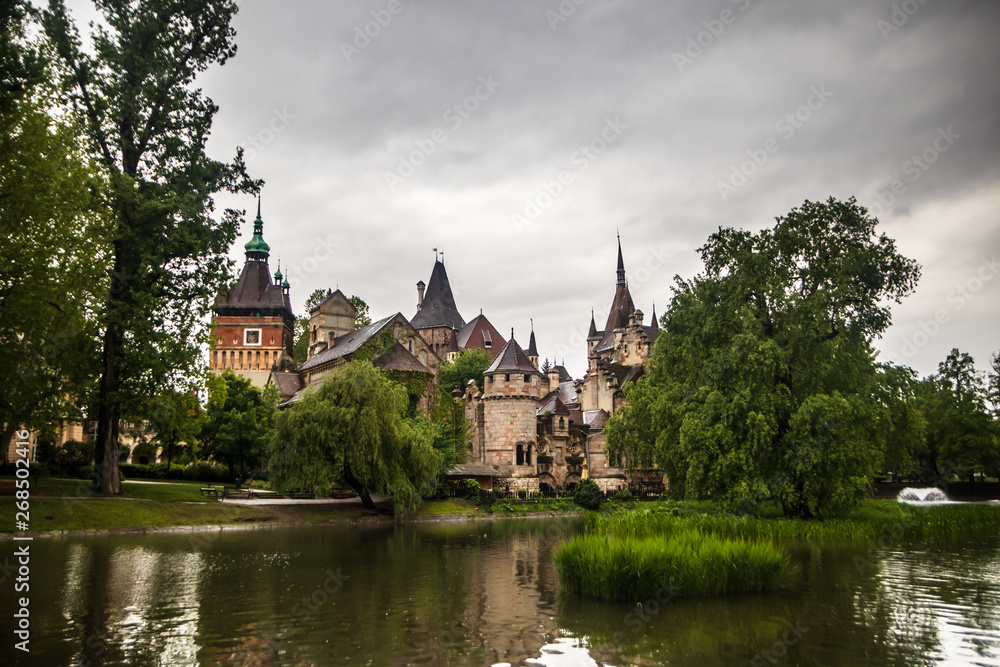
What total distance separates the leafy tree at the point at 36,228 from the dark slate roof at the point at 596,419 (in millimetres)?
38975

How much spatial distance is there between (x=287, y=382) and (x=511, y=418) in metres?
23.6

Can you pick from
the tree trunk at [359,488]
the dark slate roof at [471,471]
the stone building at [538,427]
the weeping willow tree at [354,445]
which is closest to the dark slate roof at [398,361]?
the stone building at [538,427]

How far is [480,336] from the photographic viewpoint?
86188 mm

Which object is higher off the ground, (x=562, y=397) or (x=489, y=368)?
(x=489, y=368)

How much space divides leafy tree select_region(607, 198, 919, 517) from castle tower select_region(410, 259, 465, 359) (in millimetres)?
55572

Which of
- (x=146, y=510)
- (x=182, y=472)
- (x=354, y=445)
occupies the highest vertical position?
(x=354, y=445)

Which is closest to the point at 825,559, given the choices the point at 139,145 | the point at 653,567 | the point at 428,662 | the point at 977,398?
the point at 653,567

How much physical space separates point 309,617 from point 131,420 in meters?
24.2

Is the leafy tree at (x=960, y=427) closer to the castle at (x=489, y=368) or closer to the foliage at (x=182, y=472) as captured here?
the castle at (x=489, y=368)

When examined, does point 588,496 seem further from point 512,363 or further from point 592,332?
point 592,332

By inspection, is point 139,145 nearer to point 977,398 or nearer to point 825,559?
point 825,559

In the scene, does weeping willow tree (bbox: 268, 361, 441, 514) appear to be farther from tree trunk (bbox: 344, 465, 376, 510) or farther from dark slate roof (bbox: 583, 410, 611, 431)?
dark slate roof (bbox: 583, 410, 611, 431)

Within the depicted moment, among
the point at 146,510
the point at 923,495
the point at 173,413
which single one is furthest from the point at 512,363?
the point at 923,495

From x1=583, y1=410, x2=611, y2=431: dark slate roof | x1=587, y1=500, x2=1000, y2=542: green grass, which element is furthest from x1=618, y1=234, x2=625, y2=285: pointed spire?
x1=587, y1=500, x2=1000, y2=542: green grass
